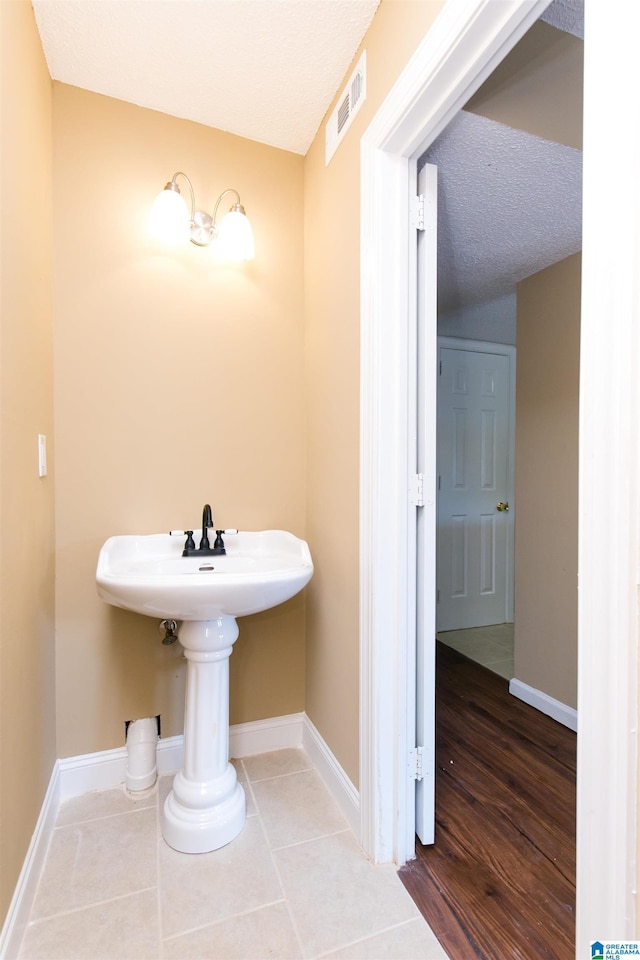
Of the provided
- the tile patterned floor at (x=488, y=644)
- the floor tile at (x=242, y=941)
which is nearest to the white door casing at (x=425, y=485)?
the floor tile at (x=242, y=941)

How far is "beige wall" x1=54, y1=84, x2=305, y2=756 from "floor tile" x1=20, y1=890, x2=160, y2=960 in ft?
1.80

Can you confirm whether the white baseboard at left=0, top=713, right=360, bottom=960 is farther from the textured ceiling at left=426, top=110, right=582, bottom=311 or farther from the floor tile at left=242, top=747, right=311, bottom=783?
the textured ceiling at left=426, top=110, right=582, bottom=311

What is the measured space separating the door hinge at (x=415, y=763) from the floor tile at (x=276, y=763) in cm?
56

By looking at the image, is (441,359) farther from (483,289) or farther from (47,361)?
(47,361)

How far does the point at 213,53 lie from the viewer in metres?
1.43

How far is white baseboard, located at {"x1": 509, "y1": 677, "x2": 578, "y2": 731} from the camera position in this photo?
2.10 meters

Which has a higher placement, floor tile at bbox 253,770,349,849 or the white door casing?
the white door casing

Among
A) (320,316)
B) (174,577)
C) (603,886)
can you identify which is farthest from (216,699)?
(320,316)

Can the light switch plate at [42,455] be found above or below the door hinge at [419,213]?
below

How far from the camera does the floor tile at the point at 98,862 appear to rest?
1199 mm

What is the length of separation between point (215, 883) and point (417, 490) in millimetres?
1217

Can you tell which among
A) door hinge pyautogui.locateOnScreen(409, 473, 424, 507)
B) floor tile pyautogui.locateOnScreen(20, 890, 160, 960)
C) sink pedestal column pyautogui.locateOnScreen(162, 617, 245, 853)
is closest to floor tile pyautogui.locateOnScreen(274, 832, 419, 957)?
sink pedestal column pyautogui.locateOnScreen(162, 617, 245, 853)

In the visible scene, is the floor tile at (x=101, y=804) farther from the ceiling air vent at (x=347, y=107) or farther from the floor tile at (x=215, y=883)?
the ceiling air vent at (x=347, y=107)

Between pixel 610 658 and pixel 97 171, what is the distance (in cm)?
203
